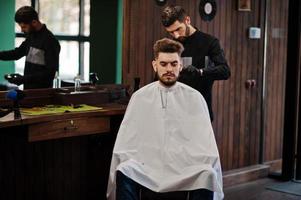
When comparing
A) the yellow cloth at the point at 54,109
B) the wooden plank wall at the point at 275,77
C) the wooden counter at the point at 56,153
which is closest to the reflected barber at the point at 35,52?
the wooden counter at the point at 56,153

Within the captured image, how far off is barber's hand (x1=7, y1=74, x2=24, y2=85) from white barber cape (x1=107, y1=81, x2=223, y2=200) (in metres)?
0.79

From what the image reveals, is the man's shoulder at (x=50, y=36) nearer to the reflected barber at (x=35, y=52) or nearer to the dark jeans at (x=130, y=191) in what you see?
the reflected barber at (x=35, y=52)

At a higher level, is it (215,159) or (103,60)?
(103,60)

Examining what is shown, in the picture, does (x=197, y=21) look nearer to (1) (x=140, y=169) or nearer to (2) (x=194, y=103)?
(2) (x=194, y=103)

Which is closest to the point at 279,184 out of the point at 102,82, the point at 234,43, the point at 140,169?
the point at 234,43

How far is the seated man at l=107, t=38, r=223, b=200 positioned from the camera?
9.90 feet

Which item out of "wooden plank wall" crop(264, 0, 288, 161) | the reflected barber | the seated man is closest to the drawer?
the seated man

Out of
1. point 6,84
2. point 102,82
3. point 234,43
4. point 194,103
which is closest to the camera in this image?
point 194,103

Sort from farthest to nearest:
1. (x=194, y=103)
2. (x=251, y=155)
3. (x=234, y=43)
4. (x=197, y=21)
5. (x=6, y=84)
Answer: (x=251, y=155) < (x=234, y=43) < (x=197, y=21) < (x=6, y=84) < (x=194, y=103)

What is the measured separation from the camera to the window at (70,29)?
379cm

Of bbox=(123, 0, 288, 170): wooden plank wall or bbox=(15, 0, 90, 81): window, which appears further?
bbox=(123, 0, 288, 170): wooden plank wall

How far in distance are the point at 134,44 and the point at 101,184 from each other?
104 cm

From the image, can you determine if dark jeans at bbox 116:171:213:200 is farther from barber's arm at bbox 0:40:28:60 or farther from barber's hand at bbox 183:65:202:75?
barber's arm at bbox 0:40:28:60

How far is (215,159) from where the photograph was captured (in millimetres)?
3127
